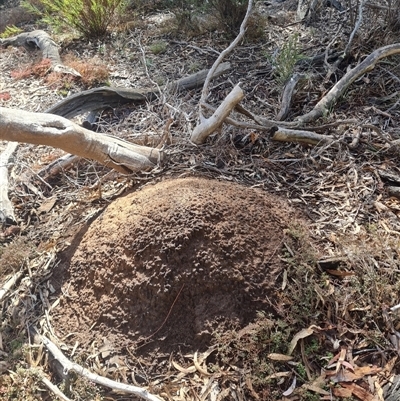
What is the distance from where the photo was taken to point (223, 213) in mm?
2502

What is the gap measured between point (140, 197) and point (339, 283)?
4.16ft

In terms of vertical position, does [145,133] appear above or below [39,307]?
above

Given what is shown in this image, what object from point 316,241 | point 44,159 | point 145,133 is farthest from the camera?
point 44,159

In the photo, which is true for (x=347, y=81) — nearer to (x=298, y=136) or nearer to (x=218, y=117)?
(x=298, y=136)

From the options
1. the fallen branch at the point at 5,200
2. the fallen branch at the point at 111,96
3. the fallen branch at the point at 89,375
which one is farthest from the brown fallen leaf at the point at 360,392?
the fallen branch at the point at 111,96

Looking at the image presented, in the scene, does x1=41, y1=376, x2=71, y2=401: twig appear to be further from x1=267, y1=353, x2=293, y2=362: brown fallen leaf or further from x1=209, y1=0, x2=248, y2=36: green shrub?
x1=209, y1=0, x2=248, y2=36: green shrub

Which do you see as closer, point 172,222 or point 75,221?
point 172,222

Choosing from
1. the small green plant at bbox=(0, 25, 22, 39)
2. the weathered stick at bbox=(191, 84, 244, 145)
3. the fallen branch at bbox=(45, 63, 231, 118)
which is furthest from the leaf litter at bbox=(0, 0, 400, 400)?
the small green plant at bbox=(0, 25, 22, 39)

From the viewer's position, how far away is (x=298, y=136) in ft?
10.9

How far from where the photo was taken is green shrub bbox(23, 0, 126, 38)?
5809 mm

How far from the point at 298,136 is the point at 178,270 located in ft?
4.97

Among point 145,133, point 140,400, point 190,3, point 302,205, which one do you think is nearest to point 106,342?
point 140,400

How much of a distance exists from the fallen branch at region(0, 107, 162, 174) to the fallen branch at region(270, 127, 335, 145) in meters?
0.87

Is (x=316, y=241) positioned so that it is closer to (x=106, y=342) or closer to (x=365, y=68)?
(x=106, y=342)
